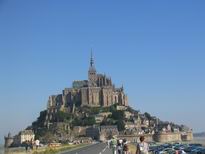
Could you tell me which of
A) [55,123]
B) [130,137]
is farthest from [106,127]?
[55,123]

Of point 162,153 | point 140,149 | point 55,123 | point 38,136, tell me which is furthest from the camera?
point 55,123

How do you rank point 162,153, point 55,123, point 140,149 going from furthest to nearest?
point 55,123 → point 162,153 → point 140,149

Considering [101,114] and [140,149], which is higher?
[101,114]

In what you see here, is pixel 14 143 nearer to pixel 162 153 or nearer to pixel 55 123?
pixel 55 123

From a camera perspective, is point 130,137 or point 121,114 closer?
point 130,137

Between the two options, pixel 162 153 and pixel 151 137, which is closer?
pixel 162 153

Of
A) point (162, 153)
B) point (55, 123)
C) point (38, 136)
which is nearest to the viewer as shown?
point (162, 153)

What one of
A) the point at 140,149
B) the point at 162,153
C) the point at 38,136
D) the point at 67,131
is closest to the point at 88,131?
the point at 67,131

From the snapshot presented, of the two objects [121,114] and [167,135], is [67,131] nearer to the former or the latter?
[121,114]

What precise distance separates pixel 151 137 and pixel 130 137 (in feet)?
45.7

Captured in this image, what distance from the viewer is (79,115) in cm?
19988

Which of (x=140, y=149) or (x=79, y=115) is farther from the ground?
(x=79, y=115)

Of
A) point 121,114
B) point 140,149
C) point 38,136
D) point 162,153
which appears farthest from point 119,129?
point 140,149

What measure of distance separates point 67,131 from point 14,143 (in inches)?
804
